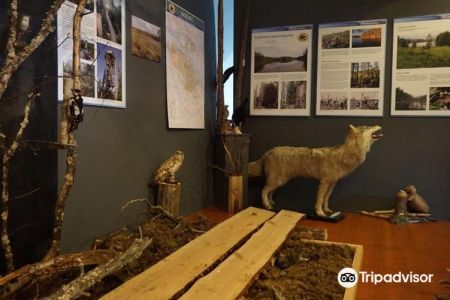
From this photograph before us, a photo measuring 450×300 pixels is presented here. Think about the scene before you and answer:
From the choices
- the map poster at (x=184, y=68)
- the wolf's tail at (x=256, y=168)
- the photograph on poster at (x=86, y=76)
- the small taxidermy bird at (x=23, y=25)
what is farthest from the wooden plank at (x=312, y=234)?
the small taxidermy bird at (x=23, y=25)

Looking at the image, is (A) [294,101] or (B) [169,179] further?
(A) [294,101]

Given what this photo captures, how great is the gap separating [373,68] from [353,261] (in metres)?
2.44

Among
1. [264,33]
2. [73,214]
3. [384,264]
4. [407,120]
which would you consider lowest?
[384,264]

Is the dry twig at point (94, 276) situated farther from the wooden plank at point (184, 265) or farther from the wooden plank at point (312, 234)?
the wooden plank at point (312, 234)

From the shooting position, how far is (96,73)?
7.81ft

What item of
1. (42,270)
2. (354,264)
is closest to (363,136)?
(354,264)

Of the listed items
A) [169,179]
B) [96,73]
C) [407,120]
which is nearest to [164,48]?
[96,73]

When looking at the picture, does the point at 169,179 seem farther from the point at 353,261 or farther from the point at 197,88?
the point at 353,261

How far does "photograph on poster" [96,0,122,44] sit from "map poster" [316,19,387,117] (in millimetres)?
2291

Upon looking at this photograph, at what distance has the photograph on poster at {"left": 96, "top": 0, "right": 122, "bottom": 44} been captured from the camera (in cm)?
239

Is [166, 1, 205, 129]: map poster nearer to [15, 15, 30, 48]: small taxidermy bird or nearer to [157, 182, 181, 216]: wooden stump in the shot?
[157, 182, 181, 216]: wooden stump

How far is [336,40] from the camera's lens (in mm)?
3951

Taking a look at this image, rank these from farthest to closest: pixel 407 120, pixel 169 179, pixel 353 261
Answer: pixel 407 120 < pixel 169 179 < pixel 353 261

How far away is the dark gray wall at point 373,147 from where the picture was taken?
3.74 meters
